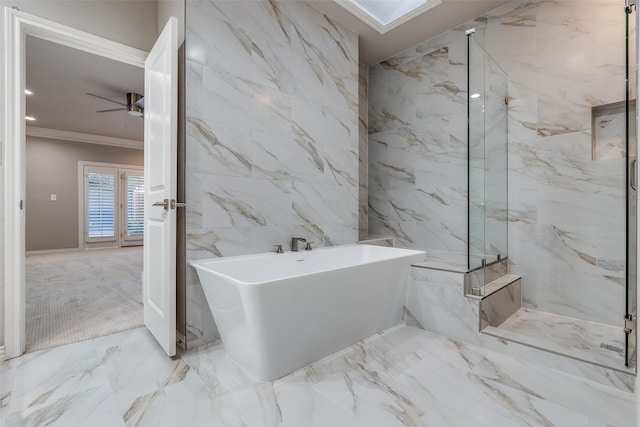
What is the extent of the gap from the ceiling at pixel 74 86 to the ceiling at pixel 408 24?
254cm

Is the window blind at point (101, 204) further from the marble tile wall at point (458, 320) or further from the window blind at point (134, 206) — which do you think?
the marble tile wall at point (458, 320)

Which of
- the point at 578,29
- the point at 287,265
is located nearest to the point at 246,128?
the point at 287,265

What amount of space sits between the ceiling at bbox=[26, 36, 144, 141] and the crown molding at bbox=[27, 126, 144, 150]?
15 cm

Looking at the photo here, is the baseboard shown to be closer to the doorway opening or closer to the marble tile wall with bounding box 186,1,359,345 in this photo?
the doorway opening

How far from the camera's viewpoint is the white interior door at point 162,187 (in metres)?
1.84

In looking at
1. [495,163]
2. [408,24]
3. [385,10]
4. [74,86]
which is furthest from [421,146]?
[74,86]

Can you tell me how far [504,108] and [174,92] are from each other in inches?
106

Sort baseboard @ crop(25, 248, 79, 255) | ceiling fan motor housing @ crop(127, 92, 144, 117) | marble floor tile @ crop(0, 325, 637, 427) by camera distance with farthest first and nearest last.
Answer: baseboard @ crop(25, 248, 79, 255) → ceiling fan motor housing @ crop(127, 92, 144, 117) → marble floor tile @ crop(0, 325, 637, 427)

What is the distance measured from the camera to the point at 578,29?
2426mm

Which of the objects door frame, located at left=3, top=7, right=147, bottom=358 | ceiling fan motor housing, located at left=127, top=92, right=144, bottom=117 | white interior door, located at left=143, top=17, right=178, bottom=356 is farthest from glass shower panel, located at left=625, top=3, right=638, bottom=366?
ceiling fan motor housing, located at left=127, top=92, right=144, bottom=117

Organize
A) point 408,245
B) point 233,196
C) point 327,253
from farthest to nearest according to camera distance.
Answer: point 408,245
point 327,253
point 233,196

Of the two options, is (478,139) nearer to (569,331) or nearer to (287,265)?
(569,331)

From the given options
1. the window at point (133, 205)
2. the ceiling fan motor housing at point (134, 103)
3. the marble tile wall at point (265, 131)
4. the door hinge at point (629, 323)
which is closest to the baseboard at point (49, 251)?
the window at point (133, 205)

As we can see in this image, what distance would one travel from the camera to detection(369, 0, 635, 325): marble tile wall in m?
2.31
